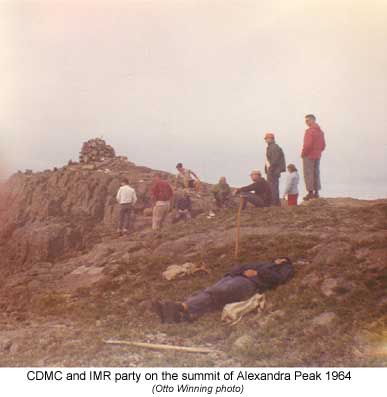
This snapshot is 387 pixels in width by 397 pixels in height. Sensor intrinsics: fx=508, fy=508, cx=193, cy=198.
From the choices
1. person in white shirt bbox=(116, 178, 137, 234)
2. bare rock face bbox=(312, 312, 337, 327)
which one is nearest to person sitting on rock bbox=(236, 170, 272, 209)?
person in white shirt bbox=(116, 178, 137, 234)

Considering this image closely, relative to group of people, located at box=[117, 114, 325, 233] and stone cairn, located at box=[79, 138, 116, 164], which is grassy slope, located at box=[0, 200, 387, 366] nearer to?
group of people, located at box=[117, 114, 325, 233]

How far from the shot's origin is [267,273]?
523 centimetres

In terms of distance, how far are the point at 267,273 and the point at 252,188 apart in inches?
79.5

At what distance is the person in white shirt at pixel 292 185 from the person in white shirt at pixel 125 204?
2188 mm

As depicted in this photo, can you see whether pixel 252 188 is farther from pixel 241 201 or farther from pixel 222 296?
pixel 222 296

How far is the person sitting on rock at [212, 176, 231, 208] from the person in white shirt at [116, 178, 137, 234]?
117 centimetres

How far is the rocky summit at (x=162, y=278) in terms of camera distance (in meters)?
4.87

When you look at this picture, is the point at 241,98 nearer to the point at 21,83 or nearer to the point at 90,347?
the point at 21,83

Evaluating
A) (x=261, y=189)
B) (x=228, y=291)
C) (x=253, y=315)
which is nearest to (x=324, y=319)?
(x=253, y=315)

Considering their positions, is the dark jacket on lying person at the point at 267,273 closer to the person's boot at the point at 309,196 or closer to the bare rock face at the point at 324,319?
the bare rock face at the point at 324,319

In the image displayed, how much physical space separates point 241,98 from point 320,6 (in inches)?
57.9

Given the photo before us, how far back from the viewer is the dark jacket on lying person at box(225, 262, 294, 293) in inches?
205
